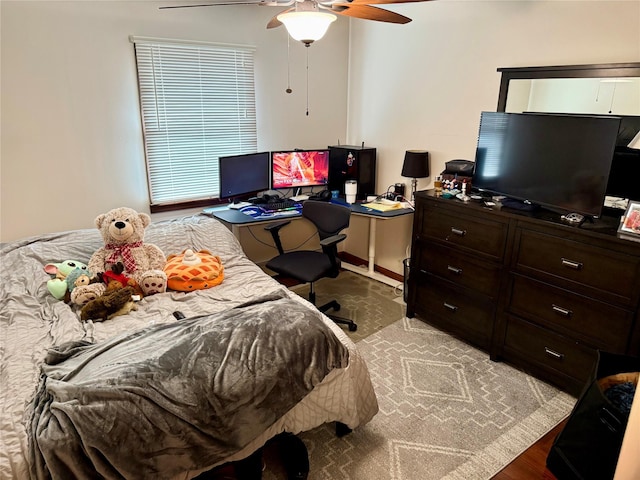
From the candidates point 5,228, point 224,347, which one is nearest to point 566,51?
point 224,347

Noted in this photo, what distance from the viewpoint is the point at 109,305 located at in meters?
2.21

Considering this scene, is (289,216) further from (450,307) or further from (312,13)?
(312,13)

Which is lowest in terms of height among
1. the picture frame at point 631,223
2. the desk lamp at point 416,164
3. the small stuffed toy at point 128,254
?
the small stuffed toy at point 128,254

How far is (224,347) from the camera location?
169 centimetres

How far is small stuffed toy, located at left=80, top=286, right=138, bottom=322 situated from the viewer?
219 cm

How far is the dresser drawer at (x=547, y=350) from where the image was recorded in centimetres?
239

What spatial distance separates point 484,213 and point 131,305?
2121mm

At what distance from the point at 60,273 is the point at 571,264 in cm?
282

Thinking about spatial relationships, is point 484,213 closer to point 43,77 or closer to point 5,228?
point 43,77

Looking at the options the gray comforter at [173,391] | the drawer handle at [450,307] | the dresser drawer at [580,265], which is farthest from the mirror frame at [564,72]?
the gray comforter at [173,391]

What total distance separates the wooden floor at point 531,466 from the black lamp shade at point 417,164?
82.3 inches

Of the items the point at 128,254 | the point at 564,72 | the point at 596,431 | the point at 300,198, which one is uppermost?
the point at 564,72

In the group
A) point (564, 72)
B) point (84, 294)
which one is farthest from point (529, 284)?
point (84, 294)

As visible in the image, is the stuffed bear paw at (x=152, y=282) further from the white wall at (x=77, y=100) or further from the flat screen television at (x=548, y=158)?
the flat screen television at (x=548, y=158)
